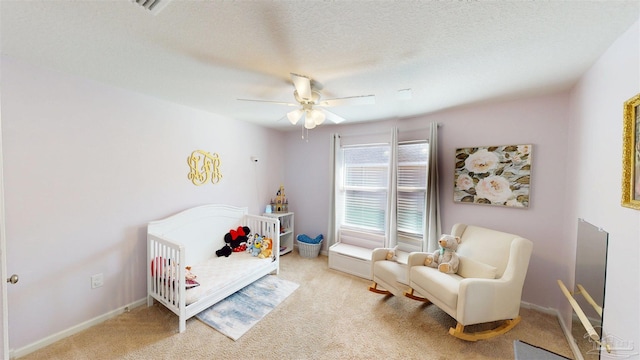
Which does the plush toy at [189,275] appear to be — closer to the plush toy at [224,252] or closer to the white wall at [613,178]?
the plush toy at [224,252]

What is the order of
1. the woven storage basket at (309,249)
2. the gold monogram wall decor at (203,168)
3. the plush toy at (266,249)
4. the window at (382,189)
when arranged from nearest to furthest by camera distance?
the gold monogram wall decor at (203,168), the plush toy at (266,249), the window at (382,189), the woven storage basket at (309,249)

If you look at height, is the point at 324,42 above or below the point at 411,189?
above

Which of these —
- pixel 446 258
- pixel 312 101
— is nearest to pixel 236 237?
pixel 312 101

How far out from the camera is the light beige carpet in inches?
67.5

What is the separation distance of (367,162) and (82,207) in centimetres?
328

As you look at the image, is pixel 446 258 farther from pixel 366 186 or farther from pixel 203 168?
pixel 203 168

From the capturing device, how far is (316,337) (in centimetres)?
190

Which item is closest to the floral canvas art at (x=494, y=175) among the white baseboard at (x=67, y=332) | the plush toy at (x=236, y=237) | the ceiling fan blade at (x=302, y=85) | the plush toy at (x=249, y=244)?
the ceiling fan blade at (x=302, y=85)

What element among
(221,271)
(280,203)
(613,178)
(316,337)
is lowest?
(316,337)

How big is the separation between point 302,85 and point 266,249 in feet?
7.10

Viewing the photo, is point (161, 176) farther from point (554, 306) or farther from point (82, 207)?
point (554, 306)

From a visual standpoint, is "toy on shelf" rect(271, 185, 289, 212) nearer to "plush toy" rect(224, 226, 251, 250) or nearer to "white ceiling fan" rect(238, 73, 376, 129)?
"plush toy" rect(224, 226, 251, 250)

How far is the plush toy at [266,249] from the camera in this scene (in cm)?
289

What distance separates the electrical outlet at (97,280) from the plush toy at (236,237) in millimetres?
1230
